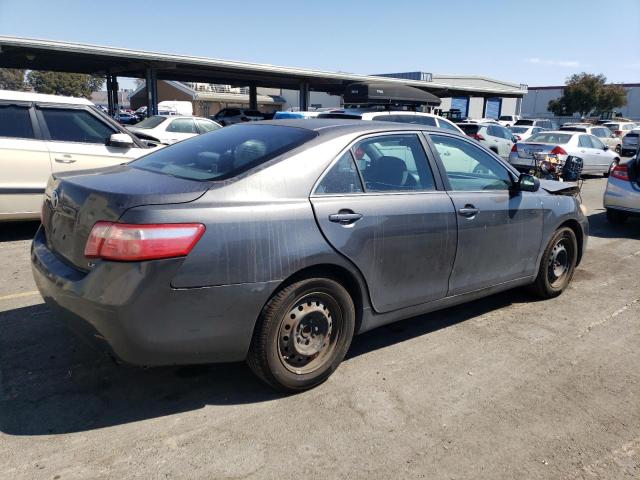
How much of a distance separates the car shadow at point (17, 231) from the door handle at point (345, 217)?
5.21 meters

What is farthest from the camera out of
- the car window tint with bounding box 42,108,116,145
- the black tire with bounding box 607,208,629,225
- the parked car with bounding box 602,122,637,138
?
the parked car with bounding box 602,122,637,138

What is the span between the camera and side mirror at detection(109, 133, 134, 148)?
253 inches

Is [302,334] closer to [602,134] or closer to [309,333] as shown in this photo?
[309,333]

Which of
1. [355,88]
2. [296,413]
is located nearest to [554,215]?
[296,413]

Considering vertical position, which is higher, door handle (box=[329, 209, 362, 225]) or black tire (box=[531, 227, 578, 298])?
door handle (box=[329, 209, 362, 225])

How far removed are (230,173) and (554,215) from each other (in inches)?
123

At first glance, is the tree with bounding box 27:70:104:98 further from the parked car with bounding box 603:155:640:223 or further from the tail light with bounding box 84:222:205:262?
the tail light with bounding box 84:222:205:262

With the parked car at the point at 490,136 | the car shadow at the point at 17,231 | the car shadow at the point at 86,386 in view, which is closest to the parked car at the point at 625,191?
the car shadow at the point at 86,386

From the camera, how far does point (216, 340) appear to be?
9.16 ft

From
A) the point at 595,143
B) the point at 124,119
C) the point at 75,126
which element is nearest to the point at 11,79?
the point at 124,119

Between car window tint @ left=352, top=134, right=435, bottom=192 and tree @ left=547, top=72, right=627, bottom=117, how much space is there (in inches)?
2459

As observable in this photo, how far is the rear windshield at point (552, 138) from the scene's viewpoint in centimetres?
1536

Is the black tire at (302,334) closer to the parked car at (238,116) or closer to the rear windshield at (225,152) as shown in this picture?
the rear windshield at (225,152)

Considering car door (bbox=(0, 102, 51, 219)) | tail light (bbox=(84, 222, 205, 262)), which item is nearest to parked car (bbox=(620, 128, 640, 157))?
car door (bbox=(0, 102, 51, 219))
